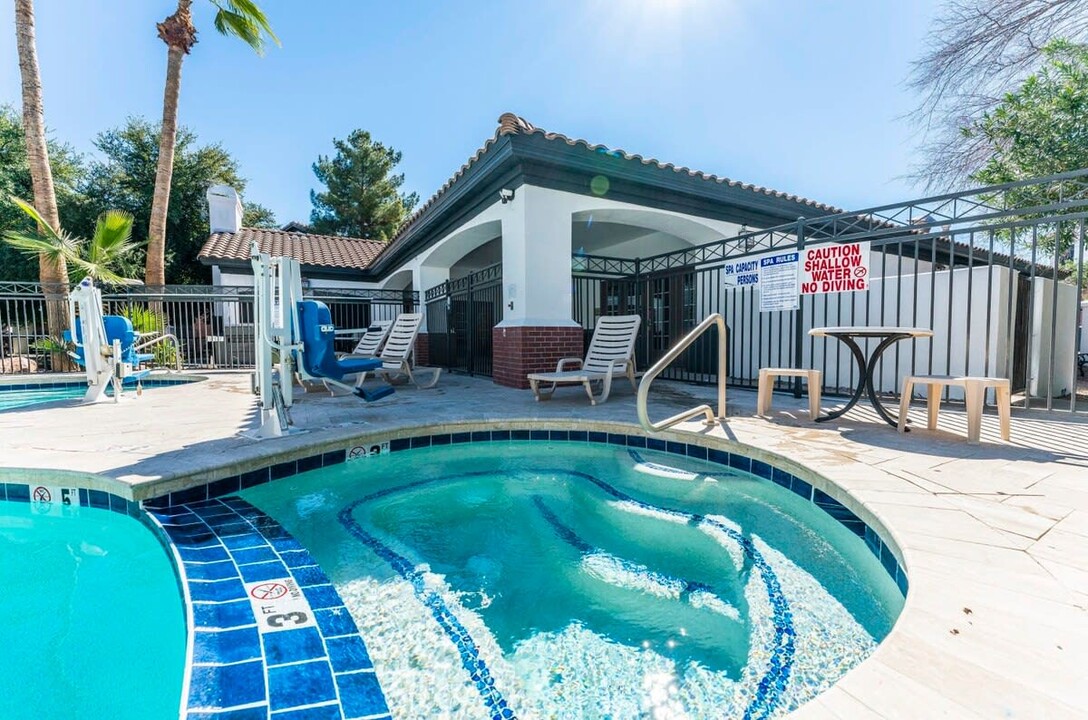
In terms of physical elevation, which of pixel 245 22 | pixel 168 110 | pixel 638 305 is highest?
pixel 245 22

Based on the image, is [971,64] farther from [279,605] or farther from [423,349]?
[279,605]

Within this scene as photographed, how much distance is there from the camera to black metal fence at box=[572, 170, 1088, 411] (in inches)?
181

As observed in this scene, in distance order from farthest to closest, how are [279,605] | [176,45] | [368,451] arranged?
[176,45] → [368,451] → [279,605]

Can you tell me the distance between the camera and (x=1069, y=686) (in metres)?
1.04

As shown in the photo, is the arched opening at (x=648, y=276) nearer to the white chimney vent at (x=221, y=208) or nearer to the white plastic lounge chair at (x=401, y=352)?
the white plastic lounge chair at (x=401, y=352)

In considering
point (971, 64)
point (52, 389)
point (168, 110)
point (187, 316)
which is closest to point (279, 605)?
point (52, 389)

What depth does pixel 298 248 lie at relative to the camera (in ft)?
49.1

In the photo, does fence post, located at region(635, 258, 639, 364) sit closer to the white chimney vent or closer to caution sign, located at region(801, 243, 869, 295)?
caution sign, located at region(801, 243, 869, 295)

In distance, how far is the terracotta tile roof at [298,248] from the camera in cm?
1283

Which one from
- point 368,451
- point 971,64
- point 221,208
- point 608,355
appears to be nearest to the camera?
point 368,451

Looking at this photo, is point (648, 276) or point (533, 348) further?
point (648, 276)

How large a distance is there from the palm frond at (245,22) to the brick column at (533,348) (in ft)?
33.0

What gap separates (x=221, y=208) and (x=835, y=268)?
17.5m

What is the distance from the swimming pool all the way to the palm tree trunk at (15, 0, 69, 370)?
1678 millimetres
